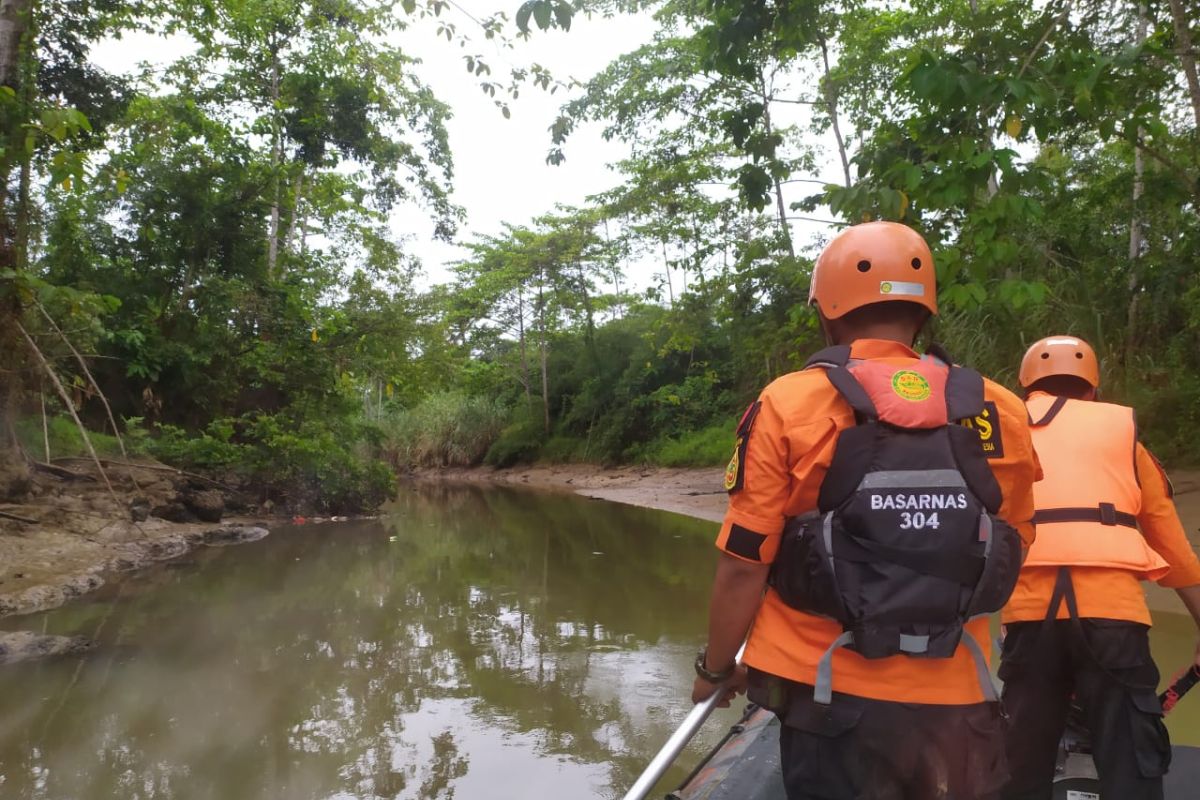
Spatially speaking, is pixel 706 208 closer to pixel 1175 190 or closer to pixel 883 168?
pixel 1175 190

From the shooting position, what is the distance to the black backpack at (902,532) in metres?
1.47

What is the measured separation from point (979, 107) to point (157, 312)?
39.1 ft

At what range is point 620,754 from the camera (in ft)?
13.3

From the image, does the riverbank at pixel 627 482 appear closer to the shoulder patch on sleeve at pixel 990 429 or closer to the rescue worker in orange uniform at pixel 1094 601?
the rescue worker in orange uniform at pixel 1094 601

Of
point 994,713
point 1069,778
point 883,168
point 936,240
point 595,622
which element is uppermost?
point 883,168

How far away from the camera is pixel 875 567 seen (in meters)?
1.48

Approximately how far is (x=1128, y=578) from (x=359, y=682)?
421cm

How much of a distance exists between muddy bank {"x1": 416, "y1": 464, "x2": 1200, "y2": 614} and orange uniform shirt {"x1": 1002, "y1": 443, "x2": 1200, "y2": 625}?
4.53 metres

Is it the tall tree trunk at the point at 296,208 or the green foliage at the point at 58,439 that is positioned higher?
the tall tree trunk at the point at 296,208

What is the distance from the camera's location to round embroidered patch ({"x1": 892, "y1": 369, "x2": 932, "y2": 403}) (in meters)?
1.51

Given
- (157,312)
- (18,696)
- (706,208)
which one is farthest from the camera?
(706,208)

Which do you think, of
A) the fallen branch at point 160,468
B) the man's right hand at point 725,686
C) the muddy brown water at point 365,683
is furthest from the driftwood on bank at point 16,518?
the man's right hand at point 725,686

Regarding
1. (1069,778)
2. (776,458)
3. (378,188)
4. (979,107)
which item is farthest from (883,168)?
(378,188)

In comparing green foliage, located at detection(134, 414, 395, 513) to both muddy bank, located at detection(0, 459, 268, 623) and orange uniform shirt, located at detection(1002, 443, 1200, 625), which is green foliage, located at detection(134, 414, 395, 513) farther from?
orange uniform shirt, located at detection(1002, 443, 1200, 625)
